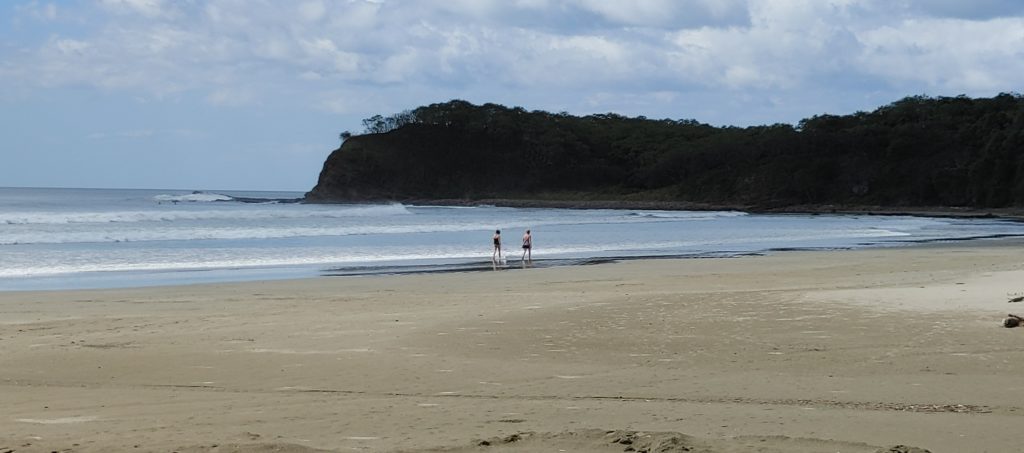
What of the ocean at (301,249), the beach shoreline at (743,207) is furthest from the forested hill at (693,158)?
the ocean at (301,249)

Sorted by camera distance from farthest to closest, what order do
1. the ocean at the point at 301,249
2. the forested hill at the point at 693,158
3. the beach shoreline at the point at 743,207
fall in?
the forested hill at the point at 693,158 < the beach shoreline at the point at 743,207 < the ocean at the point at 301,249

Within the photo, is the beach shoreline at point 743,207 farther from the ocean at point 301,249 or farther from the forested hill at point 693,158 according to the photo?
the ocean at point 301,249

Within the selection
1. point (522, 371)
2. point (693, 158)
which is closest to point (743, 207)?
point (693, 158)

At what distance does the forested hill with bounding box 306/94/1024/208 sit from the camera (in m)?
100

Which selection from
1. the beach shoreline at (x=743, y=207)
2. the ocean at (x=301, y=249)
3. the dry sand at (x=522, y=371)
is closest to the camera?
the dry sand at (x=522, y=371)

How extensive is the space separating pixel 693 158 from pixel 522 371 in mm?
124383

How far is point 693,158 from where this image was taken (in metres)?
131

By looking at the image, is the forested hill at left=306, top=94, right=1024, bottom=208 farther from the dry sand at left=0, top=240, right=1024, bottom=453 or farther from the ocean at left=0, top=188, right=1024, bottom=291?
the dry sand at left=0, top=240, right=1024, bottom=453

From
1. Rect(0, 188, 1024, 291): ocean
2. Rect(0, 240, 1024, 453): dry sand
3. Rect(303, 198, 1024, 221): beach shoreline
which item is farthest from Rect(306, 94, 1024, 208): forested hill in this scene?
Rect(0, 240, 1024, 453): dry sand

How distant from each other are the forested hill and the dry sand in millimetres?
83876

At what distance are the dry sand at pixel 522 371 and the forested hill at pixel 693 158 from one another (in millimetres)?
83876

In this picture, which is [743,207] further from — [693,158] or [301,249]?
[301,249]

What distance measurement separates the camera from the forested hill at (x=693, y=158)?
100000 millimetres

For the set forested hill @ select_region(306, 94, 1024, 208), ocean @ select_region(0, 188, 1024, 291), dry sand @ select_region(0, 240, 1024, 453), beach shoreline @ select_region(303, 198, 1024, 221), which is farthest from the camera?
forested hill @ select_region(306, 94, 1024, 208)
